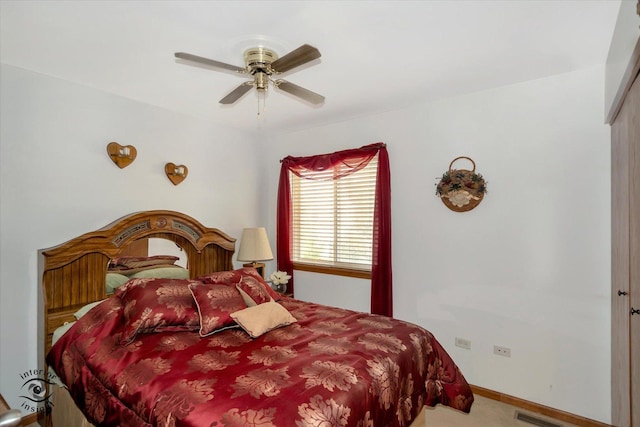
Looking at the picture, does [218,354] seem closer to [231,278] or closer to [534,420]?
[231,278]

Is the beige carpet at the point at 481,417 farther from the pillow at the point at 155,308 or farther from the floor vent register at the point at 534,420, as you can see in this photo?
the pillow at the point at 155,308

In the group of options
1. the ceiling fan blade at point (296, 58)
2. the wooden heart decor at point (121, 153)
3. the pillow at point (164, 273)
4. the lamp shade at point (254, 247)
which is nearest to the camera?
the ceiling fan blade at point (296, 58)

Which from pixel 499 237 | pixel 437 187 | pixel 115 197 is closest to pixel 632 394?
pixel 499 237

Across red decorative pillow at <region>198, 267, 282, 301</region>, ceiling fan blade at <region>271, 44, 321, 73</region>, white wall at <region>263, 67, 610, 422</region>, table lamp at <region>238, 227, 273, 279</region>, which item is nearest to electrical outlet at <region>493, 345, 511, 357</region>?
white wall at <region>263, 67, 610, 422</region>

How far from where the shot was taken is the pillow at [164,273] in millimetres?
2912

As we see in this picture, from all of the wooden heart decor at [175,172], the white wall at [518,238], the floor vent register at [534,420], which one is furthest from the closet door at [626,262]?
the wooden heart decor at [175,172]

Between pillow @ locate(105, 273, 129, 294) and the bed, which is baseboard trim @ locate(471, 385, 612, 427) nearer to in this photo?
the bed

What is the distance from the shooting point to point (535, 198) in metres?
2.58

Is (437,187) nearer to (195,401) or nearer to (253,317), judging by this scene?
(253,317)

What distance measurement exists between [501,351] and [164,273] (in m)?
3.08

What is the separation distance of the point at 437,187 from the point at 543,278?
3.67ft

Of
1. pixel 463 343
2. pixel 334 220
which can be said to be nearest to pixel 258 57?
pixel 334 220

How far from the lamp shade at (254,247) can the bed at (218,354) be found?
0.60 meters

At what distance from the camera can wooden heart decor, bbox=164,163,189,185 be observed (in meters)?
3.21
